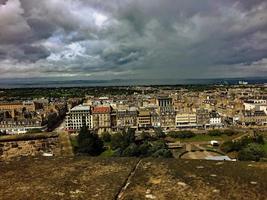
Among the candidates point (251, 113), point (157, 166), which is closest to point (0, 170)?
point (157, 166)

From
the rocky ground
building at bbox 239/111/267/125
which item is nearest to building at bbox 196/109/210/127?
building at bbox 239/111/267/125

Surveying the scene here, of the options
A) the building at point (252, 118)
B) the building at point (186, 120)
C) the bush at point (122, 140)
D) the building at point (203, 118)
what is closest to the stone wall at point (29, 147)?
the bush at point (122, 140)

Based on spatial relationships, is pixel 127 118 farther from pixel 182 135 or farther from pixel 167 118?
pixel 182 135

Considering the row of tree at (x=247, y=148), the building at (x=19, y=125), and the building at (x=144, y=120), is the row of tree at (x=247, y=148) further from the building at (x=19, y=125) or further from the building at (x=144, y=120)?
the building at (x=19, y=125)

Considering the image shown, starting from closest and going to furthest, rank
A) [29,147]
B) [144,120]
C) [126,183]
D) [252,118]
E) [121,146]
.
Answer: [126,183] → [29,147] → [121,146] → [144,120] → [252,118]

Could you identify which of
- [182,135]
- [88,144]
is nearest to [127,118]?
[182,135]

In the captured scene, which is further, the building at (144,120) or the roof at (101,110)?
the roof at (101,110)
